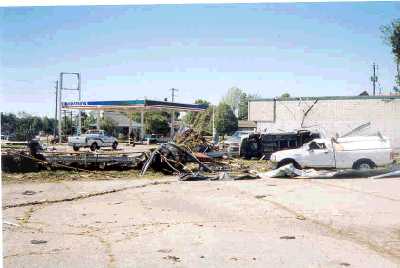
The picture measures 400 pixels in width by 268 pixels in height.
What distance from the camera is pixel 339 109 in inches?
1163

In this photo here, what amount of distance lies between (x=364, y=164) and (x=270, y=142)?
6.68 m

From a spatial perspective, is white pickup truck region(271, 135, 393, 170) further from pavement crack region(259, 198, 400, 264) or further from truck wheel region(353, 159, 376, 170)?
pavement crack region(259, 198, 400, 264)

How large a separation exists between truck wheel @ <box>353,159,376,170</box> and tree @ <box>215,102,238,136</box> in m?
46.5

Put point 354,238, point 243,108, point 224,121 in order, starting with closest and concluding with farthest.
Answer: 1. point 354,238
2. point 224,121
3. point 243,108

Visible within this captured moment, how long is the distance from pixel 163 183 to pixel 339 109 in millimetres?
17962

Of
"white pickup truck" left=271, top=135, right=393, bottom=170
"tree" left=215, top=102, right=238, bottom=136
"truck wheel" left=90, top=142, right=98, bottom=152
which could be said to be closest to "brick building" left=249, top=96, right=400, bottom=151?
"white pickup truck" left=271, top=135, right=393, bottom=170

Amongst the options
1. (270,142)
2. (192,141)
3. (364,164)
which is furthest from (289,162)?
(192,141)

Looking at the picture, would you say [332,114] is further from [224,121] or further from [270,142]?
[224,121]

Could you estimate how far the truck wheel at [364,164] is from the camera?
16641mm

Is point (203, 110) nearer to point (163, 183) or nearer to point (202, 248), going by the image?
point (163, 183)

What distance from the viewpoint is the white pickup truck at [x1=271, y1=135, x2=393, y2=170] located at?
54.4 feet

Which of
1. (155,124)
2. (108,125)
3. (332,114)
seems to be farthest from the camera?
(108,125)

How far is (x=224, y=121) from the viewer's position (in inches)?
2574

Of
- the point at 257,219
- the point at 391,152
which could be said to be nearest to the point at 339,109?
the point at 391,152
